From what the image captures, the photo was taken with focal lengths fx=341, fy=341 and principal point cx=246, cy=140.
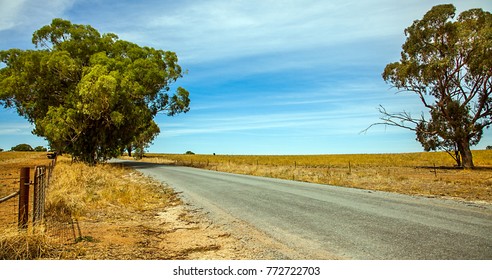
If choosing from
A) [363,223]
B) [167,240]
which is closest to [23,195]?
[167,240]

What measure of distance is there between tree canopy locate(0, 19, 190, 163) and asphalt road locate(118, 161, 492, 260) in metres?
19.4

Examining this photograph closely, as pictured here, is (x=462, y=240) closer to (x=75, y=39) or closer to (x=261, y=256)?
(x=261, y=256)

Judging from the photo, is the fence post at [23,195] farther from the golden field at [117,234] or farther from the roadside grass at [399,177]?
the roadside grass at [399,177]

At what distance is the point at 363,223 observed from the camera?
24.0 ft

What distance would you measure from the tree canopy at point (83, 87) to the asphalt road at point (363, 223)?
1941cm

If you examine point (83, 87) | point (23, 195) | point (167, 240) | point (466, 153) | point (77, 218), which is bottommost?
point (167, 240)

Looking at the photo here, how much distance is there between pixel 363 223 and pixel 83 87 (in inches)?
994

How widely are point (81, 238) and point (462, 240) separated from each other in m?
6.81

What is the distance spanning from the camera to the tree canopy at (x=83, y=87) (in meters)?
27.6

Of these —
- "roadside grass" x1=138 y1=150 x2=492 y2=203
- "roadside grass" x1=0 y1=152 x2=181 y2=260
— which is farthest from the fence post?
"roadside grass" x1=138 y1=150 x2=492 y2=203

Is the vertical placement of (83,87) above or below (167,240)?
above

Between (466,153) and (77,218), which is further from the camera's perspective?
(466,153)

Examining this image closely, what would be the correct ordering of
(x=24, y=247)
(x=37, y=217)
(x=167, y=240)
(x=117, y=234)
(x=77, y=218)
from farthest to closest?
(x=77, y=218)
(x=37, y=217)
(x=117, y=234)
(x=167, y=240)
(x=24, y=247)

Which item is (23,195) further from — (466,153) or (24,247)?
(466,153)
